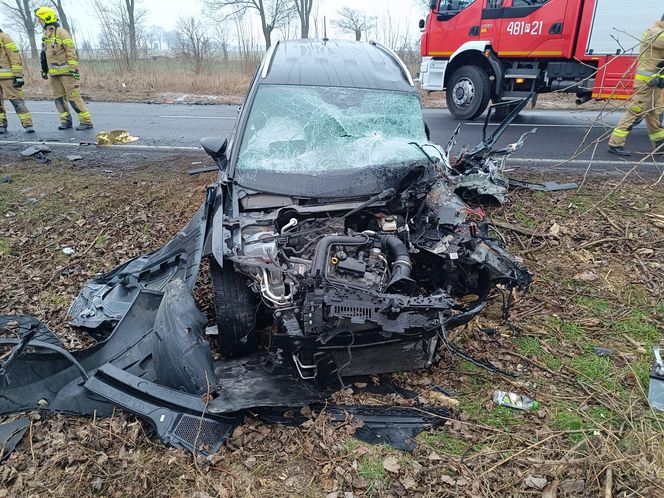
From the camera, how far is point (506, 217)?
18.0 feet

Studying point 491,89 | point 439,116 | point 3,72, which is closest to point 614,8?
point 491,89

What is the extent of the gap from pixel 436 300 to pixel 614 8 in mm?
9195

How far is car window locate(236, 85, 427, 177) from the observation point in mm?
3717

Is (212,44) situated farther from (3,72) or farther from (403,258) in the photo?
(403,258)

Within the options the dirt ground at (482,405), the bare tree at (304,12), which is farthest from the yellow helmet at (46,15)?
the bare tree at (304,12)

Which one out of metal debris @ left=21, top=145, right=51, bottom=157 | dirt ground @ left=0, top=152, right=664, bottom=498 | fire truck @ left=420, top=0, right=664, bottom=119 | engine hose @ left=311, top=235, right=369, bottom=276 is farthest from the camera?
fire truck @ left=420, top=0, right=664, bottom=119

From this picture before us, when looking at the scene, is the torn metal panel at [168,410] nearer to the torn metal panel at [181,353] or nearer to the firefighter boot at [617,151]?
the torn metal panel at [181,353]

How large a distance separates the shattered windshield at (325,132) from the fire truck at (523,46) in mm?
6276

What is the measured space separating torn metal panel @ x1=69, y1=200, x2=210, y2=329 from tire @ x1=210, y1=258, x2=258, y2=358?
0.41 metres

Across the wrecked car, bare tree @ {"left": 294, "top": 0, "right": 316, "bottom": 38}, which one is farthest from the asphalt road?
bare tree @ {"left": 294, "top": 0, "right": 316, "bottom": 38}

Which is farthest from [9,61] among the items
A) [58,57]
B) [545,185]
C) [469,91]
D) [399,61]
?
[545,185]

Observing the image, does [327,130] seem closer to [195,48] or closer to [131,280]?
[131,280]

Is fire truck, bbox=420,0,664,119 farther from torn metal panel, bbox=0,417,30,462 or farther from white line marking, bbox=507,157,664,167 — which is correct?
torn metal panel, bbox=0,417,30,462

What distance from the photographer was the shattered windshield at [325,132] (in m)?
3.69
